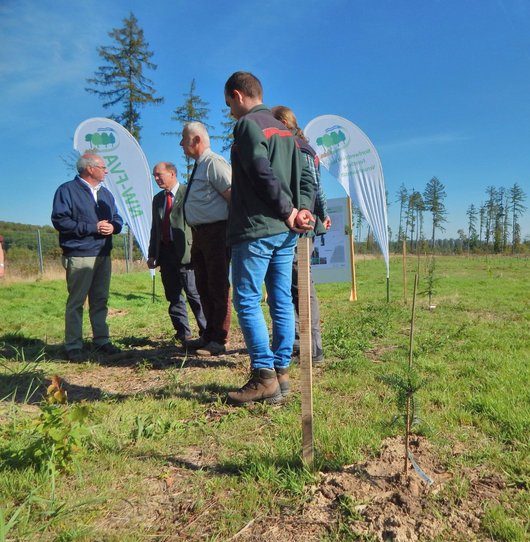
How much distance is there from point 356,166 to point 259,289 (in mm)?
5613

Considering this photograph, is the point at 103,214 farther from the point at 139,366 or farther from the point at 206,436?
the point at 206,436

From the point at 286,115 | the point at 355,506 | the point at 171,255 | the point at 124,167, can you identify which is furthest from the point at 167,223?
the point at 124,167

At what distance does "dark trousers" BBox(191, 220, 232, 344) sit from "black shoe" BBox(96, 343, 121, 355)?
101 cm

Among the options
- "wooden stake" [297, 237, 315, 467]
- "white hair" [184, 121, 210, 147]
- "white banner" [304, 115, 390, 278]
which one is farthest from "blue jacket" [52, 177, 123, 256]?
"white banner" [304, 115, 390, 278]

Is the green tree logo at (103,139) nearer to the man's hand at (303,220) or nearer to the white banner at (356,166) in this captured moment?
the white banner at (356,166)

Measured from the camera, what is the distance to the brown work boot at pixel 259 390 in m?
2.50

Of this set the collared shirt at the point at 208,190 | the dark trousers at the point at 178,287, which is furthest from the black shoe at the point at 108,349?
the collared shirt at the point at 208,190

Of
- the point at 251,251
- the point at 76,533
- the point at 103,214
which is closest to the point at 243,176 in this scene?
the point at 251,251

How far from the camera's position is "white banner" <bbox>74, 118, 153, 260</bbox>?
764 centimetres

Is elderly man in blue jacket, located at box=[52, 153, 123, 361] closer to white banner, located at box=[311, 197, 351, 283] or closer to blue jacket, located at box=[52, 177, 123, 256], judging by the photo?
blue jacket, located at box=[52, 177, 123, 256]

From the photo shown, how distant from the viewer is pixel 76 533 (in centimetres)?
140

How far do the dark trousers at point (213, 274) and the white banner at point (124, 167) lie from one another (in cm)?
424

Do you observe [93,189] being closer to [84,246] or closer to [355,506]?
[84,246]

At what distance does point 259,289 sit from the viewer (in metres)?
2.52
